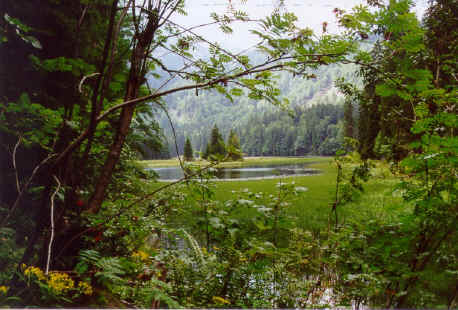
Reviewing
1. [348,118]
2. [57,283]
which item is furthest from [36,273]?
[348,118]

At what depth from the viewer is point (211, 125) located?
1.59 meters

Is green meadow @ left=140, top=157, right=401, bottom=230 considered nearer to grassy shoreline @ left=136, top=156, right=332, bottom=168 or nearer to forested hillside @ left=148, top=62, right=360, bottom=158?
grassy shoreline @ left=136, top=156, right=332, bottom=168

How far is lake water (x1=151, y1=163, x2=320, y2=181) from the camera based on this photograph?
140 centimetres

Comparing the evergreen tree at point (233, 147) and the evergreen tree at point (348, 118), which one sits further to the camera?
the evergreen tree at point (348, 118)

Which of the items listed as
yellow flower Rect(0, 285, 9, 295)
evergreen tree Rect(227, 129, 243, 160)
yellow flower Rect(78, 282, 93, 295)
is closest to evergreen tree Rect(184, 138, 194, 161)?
evergreen tree Rect(227, 129, 243, 160)

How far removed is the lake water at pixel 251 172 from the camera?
55.0 inches

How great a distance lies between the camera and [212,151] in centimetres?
137

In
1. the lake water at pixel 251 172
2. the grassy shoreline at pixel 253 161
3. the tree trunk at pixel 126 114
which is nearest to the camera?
the tree trunk at pixel 126 114

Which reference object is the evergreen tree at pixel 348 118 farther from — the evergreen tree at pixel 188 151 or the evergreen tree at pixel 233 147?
the evergreen tree at pixel 188 151

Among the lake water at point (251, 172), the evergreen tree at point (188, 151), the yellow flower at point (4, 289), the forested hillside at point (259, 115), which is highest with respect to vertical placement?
the forested hillside at point (259, 115)

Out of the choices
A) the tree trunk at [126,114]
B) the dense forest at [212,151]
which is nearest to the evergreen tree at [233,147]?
the dense forest at [212,151]

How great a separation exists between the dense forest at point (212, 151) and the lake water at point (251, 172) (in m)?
0.10

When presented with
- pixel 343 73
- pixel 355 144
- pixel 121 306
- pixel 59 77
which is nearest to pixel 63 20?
pixel 59 77

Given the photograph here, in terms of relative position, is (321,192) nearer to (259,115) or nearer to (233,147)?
(259,115)
